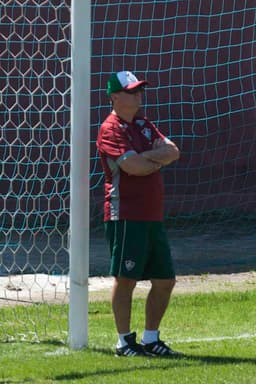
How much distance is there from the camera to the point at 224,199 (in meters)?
14.7

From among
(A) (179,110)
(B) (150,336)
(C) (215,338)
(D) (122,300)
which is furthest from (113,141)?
(A) (179,110)

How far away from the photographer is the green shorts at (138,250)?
741 centimetres

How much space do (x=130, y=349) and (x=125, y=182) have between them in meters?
1.07

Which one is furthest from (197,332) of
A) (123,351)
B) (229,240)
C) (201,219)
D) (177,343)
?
(201,219)

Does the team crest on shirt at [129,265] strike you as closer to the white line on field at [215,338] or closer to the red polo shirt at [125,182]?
the red polo shirt at [125,182]

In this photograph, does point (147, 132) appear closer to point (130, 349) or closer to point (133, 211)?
point (133, 211)

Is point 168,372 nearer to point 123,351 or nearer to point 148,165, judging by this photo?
point 123,351

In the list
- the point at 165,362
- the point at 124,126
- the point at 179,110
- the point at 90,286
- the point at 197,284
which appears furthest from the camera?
the point at 179,110

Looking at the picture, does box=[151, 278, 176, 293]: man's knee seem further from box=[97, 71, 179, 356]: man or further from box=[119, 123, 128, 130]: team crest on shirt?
box=[119, 123, 128, 130]: team crest on shirt

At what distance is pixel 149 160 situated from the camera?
24.1ft

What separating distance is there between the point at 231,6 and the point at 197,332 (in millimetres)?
6347

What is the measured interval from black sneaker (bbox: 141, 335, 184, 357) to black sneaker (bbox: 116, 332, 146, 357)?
0.16ft

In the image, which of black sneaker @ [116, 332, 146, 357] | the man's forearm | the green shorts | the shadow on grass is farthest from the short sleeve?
the shadow on grass

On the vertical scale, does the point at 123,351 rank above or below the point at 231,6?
below
